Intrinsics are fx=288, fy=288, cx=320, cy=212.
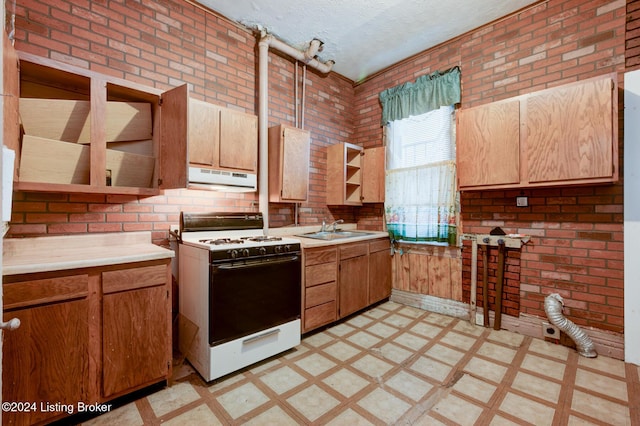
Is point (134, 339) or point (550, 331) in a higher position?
point (134, 339)

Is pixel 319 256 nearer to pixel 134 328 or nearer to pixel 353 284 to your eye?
pixel 353 284

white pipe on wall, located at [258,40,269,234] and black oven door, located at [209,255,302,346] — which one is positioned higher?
white pipe on wall, located at [258,40,269,234]

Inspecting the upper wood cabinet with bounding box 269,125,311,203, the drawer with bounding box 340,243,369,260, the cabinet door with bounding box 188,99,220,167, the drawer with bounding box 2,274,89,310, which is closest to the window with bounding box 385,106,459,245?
the drawer with bounding box 340,243,369,260

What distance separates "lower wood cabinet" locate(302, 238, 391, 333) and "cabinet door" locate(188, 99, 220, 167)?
4.07ft

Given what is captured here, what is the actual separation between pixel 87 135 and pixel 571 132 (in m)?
3.88

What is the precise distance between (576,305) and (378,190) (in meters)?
2.37

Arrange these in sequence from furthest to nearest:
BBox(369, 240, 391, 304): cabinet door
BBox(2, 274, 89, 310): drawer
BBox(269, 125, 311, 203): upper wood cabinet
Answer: BBox(369, 240, 391, 304): cabinet door → BBox(269, 125, 311, 203): upper wood cabinet → BBox(2, 274, 89, 310): drawer

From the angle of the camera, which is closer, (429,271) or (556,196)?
(556,196)

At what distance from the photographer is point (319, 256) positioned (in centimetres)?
291

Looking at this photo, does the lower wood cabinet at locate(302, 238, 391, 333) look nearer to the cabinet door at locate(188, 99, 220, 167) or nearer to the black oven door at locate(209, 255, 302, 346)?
the black oven door at locate(209, 255, 302, 346)

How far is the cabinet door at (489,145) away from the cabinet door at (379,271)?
1.22 metres

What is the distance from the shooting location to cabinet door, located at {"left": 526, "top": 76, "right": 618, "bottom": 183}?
2.29 meters

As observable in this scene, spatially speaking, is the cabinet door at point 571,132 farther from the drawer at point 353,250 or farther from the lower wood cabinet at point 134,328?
the lower wood cabinet at point 134,328

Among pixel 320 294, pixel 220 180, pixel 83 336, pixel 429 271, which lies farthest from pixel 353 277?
pixel 83 336
